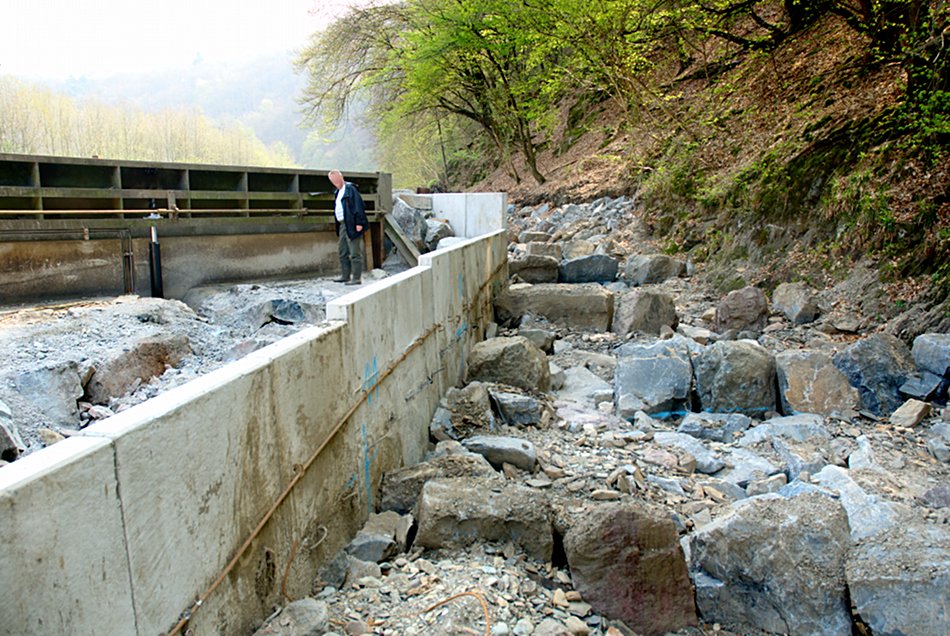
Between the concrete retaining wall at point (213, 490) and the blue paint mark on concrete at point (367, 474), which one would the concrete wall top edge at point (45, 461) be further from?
the blue paint mark on concrete at point (367, 474)

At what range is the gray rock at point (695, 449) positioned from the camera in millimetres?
6391

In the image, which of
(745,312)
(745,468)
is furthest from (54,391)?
(745,312)

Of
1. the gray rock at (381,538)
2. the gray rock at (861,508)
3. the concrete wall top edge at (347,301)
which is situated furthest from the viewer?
the gray rock at (861,508)

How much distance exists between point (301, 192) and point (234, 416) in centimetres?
1285

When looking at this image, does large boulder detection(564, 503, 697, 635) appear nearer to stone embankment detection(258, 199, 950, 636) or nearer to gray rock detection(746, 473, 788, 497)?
stone embankment detection(258, 199, 950, 636)

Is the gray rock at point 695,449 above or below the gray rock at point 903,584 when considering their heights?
below

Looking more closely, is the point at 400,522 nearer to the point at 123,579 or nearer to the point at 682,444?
the point at 123,579

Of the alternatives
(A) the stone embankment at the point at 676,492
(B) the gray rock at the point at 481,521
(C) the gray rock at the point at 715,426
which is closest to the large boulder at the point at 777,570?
(A) the stone embankment at the point at 676,492

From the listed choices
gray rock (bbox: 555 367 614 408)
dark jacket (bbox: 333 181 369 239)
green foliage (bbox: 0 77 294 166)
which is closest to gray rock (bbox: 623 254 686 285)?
gray rock (bbox: 555 367 614 408)

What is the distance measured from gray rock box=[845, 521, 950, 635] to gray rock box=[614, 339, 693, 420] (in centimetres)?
381

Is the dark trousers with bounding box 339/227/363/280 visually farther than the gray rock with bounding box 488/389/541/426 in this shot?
Yes

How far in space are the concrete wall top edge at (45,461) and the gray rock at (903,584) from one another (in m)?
3.75

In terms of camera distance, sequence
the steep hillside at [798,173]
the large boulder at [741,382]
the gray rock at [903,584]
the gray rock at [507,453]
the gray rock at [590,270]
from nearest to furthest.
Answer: the gray rock at [903,584]
the gray rock at [507,453]
the large boulder at [741,382]
the steep hillside at [798,173]
the gray rock at [590,270]

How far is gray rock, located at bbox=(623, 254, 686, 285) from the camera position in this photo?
13875mm
